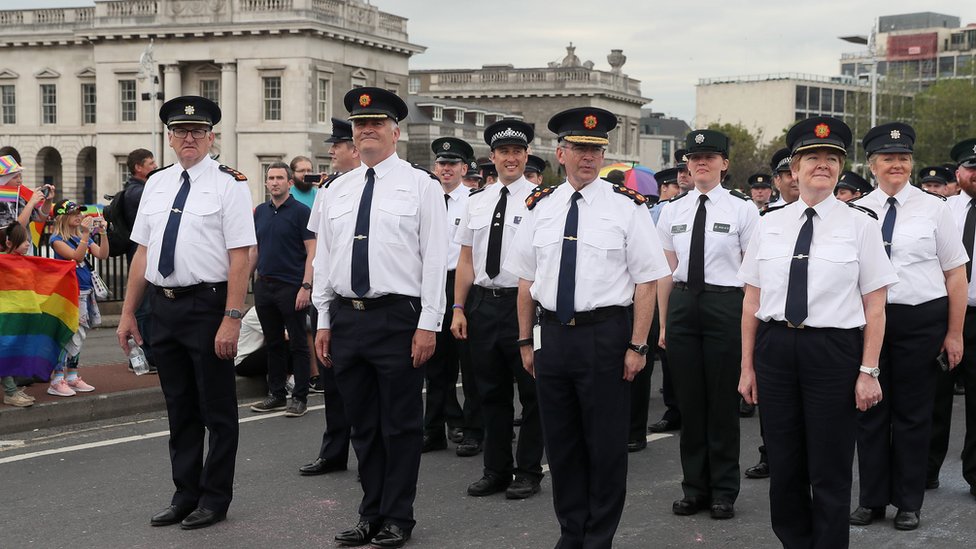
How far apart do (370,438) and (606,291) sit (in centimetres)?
165

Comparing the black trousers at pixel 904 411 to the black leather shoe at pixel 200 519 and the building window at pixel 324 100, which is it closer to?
the black leather shoe at pixel 200 519

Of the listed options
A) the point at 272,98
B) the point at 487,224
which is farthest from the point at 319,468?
the point at 272,98

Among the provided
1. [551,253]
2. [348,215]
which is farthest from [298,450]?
[551,253]

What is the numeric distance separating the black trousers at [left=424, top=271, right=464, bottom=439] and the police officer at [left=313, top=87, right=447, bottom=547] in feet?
8.16

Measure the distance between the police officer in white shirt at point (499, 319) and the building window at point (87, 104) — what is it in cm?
6867

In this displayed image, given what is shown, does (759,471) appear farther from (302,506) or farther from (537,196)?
(302,506)

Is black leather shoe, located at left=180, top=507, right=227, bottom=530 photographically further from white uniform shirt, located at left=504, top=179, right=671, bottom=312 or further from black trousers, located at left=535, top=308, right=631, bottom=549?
white uniform shirt, located at left=504, top=179, right=671, bottom=312

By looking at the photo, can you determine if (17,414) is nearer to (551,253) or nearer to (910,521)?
(551,253)

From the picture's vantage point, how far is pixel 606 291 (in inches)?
236

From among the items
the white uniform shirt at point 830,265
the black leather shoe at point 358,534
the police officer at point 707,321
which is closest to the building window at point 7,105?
the police officer at point 707,321

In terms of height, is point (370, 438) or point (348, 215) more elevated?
point (348, 215)

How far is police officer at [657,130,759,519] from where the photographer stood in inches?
283

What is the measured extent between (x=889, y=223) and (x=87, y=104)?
71.0 metres

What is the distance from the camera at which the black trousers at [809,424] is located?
219 inches
